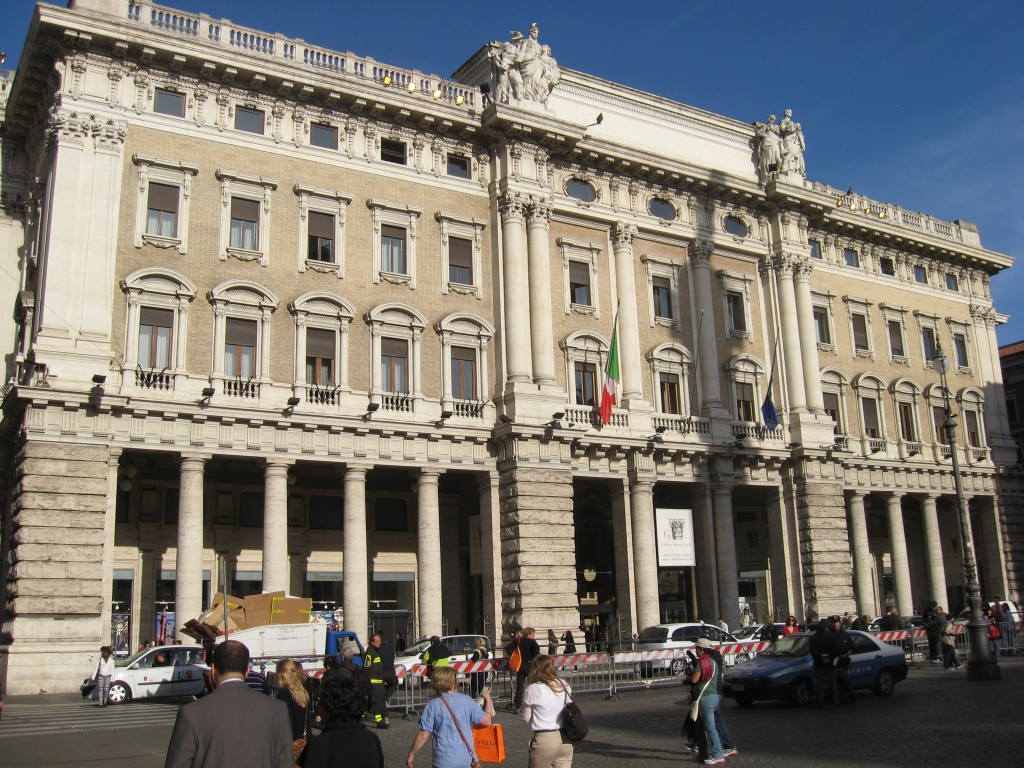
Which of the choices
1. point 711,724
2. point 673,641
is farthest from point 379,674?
point 673,641

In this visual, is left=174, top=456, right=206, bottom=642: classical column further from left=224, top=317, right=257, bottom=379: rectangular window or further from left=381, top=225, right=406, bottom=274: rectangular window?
left=381, top=225, right=406, bottom=274: rectangular window

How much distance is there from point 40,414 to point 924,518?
36.7 m

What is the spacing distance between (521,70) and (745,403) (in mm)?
15474

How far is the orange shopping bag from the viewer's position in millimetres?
8297

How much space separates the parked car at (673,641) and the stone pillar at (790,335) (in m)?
14.2

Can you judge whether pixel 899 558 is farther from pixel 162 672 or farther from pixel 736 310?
pixel 162 672

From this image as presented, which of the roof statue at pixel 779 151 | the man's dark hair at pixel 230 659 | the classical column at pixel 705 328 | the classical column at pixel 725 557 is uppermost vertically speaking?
the roof statue at pixel 779 151

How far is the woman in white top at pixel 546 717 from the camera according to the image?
951 cm

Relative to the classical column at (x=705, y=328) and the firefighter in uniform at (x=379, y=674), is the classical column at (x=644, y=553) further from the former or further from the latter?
the firefighter in uniform at (x=379, y=674)

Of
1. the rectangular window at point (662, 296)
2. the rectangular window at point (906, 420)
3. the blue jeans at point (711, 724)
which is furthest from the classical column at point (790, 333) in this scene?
the blue jeans at point (711, 724)

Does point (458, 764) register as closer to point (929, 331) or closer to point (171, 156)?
point (171, 156)

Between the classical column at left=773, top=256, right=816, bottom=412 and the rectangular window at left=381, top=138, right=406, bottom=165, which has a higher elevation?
the rectangular window at left=381, top=138, right=406, bottom=165

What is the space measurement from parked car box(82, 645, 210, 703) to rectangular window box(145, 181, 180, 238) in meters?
12.1

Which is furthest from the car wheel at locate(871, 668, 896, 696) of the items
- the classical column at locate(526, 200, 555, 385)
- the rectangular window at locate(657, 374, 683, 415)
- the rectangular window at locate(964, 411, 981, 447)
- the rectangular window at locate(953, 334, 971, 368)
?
the rectangular window at locate(953, 334, 971, 368)
